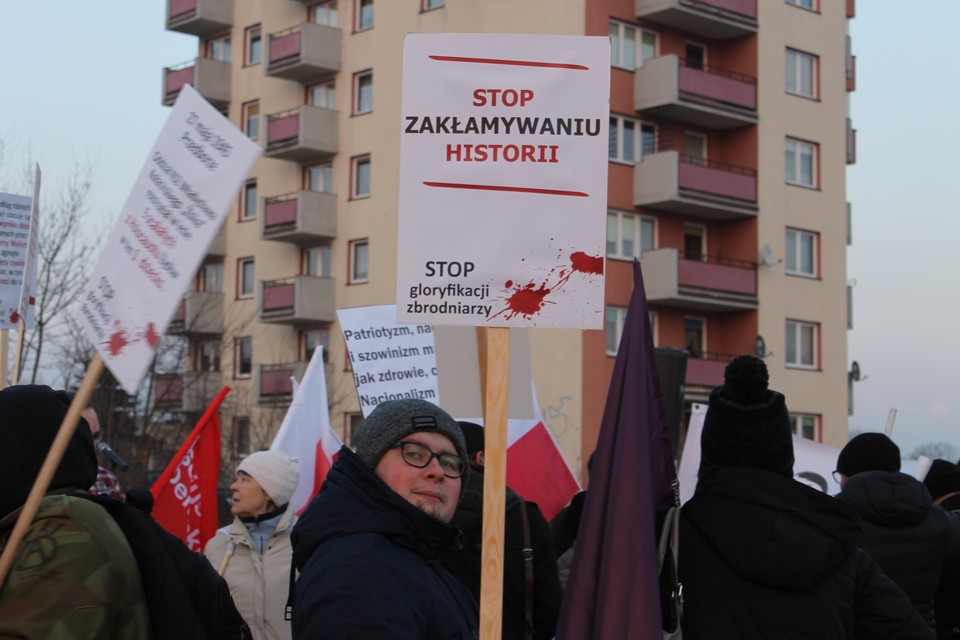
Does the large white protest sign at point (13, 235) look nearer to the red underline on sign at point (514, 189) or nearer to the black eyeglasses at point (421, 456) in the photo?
the red underline on sign at point (514, 189)

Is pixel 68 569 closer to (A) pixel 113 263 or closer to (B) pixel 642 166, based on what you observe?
(A) pixel 113 263

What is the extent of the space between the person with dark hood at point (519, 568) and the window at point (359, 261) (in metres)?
33.6

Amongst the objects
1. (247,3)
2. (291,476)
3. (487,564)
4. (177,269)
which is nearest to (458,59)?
(177,269)

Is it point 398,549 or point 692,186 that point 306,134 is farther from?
point 398,549

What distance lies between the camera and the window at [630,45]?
35750 millimetres

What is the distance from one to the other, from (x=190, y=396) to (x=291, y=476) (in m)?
33.2

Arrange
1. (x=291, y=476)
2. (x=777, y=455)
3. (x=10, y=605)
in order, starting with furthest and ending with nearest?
(x=291, y=476) → (x=777, y=455) → (x=10, y=605)

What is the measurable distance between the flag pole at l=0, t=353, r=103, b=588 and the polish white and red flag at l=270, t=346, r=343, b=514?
523 centimetres

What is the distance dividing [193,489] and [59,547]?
4352 millimetres

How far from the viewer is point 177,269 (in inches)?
150

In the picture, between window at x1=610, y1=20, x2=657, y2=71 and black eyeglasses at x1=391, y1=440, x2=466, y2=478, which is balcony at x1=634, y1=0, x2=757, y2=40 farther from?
black eyeglasses at x1=391, y1=440, x2=466, y2=478

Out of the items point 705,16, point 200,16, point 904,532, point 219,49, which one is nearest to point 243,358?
point 219,49

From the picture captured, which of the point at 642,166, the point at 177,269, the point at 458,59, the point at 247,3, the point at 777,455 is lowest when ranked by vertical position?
the point at 777,455

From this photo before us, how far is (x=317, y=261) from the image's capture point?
135 feet
